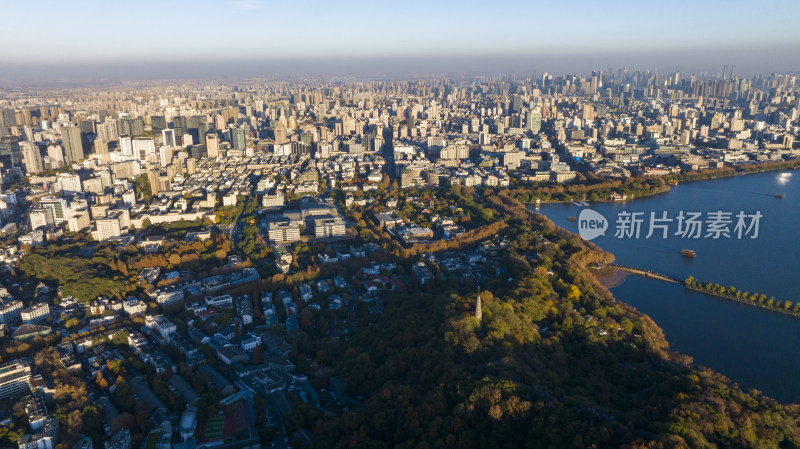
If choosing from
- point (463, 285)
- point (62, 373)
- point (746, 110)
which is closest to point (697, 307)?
point (463, 285)

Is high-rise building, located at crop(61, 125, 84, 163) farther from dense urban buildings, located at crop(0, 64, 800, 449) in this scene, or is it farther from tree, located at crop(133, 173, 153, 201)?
tree, located at crop(133, 173, 153, 201)

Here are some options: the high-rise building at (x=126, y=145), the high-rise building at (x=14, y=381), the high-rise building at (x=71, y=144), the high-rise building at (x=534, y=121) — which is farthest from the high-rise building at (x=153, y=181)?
the high-rise building at (x=534, y=121)

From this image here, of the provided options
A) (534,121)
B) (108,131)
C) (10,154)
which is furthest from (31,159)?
(534,121)

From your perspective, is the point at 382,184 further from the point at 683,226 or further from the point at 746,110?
the point at 746,110

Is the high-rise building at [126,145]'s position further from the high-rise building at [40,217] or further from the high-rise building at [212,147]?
the high-rise building at [40,217]

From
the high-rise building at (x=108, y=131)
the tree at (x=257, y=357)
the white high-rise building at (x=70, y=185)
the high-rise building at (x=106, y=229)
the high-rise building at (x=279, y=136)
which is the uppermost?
the high-rise building at (x=108, y=131)

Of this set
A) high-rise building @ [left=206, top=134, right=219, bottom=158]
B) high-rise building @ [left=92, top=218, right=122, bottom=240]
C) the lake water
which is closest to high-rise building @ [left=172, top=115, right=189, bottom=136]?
high-rise building @ [left=206, top=134, right=219, bottom=158]
